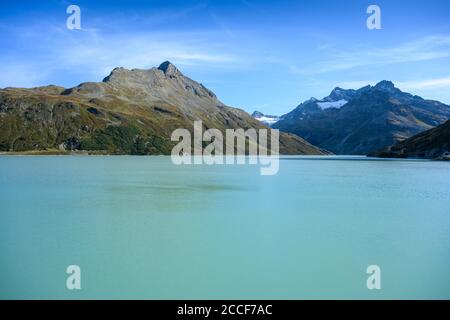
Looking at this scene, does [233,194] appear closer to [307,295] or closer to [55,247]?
[55,247]

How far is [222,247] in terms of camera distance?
101 feet

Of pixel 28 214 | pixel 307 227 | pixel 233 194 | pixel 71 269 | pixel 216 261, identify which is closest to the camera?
pixel 71 269

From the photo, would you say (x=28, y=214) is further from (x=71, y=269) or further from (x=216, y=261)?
(x=216, y=261)

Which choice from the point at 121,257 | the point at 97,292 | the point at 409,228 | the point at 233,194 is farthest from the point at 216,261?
the point at 233,194

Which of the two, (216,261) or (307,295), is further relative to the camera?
(216,261)

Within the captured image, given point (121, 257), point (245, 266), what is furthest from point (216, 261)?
point (121, 257)

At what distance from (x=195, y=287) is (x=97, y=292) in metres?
4.71

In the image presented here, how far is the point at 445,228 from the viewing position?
37.6 metres

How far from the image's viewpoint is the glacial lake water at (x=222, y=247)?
2295 centimetres

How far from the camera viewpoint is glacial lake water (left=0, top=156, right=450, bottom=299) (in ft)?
75.3

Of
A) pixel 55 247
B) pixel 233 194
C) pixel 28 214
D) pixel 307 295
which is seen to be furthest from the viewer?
pixel 233 194

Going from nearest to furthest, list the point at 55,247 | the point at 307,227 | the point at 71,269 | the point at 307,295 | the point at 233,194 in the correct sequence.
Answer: the point at 307,295, the point at 71,269, the point at 55,247, the point at 307,227, the point at 233,194

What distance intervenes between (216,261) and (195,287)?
4.62 meters

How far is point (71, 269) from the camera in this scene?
24.9 metres
